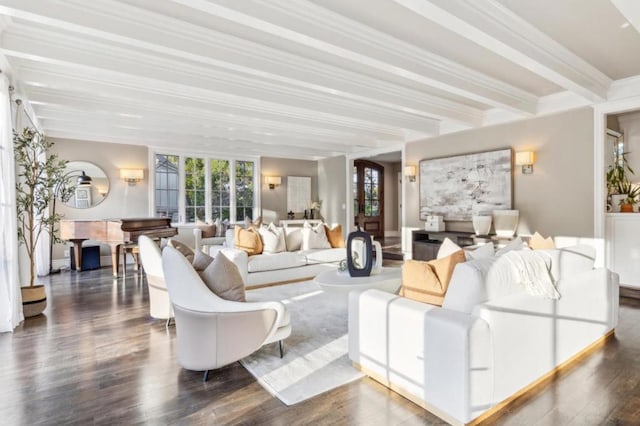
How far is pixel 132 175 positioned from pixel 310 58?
5227 millimetres

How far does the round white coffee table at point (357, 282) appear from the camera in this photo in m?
3.20

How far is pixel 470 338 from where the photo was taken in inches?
67.5

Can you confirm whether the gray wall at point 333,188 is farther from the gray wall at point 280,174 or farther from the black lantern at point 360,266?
the black lantern at point 360,266

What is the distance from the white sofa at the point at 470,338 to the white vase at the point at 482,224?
2.93 meters

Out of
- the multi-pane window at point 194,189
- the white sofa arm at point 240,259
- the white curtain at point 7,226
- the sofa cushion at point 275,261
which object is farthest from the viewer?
the multi-pane window at point 194,189

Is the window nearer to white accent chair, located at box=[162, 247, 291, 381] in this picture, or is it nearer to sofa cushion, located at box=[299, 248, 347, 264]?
sofa cushion, located at box=[299, 248, 347, 264]

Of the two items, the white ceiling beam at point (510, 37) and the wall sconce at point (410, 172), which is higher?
the white ceiling beam at point (510, 37)

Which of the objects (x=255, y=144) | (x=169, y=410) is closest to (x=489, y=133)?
(x=255, y=144)

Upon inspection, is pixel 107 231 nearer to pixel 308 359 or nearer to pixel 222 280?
pixel 222 280

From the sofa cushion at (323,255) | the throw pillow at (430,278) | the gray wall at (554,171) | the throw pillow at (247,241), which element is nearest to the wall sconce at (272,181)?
the sofa cushion at (323,255)

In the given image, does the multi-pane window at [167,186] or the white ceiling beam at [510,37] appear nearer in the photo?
the white ceiling beam at [510,37]

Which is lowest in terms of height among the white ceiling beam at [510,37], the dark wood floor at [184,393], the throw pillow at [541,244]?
the dark wood floor at [184,393]

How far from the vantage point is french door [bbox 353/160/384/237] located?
10703 millimetres

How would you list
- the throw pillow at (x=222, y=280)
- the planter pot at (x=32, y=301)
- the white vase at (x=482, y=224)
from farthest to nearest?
the white vase at (x=482, y=224) → the planter pot at (x=32, y=301) → the throw pillow at (x=222, y=280)
